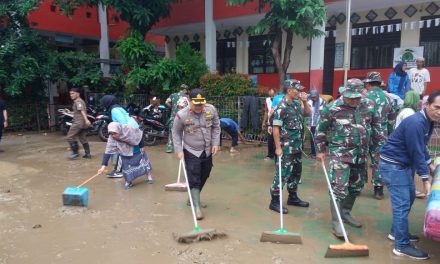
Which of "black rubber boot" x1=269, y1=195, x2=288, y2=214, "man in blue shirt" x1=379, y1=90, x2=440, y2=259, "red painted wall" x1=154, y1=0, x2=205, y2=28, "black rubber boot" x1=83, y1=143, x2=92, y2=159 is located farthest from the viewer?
"red painted wall" x1=154, y1=0, x2=205, y2=28

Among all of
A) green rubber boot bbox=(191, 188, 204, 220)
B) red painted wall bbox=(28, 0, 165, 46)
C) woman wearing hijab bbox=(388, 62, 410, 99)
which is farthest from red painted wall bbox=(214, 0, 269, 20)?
green rubber boot bbox=(191, 188, 204, 220)

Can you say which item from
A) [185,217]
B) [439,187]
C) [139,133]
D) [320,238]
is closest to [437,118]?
[439,187]

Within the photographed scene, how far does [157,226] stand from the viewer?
4.52 meters

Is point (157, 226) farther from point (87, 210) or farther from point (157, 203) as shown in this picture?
point (87, 210)

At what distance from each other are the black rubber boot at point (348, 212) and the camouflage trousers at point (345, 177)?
218 mm

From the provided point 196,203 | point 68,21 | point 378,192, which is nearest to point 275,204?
point 196,203

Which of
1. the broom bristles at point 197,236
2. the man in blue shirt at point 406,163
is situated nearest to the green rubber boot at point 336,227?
the man in blue shirt at point 406,163

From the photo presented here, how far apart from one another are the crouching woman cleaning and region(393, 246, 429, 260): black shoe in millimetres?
4018

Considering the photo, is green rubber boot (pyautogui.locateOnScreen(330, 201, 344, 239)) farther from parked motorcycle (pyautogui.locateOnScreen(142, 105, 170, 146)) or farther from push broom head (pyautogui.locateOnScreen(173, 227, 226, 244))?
parked motorcycle (pyautogui.locateOnScreen(142, 105, 170, 146))

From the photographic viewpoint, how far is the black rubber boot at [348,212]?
4355mm

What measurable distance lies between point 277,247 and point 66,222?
8.71 feet

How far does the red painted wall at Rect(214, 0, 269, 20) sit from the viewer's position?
39.5 ft

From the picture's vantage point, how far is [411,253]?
11.8 feet

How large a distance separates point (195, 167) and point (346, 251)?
2051 millimetres
